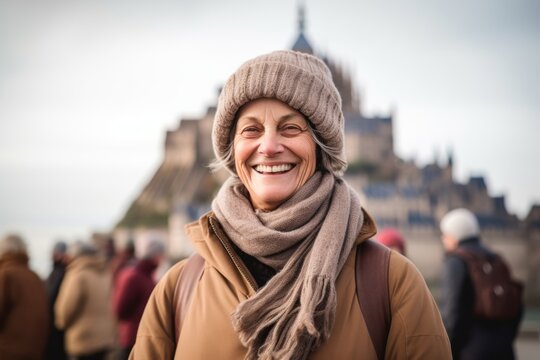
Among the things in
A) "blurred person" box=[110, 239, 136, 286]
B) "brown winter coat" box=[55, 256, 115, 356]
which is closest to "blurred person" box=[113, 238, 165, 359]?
"brown winter coat" box=[55, 256, 115, 356]

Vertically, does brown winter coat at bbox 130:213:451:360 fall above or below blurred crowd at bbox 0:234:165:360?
above

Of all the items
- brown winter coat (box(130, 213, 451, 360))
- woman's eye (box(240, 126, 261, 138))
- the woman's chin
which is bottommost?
brown winter coat (box(130, 213, 451, 360))

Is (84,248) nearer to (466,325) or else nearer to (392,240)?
(392,240)

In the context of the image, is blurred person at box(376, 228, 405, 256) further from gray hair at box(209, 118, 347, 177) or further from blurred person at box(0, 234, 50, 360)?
gray hair at box(209, 118, 347, 177)

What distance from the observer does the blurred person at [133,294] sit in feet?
15.5

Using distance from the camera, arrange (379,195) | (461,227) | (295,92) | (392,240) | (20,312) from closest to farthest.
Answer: (295,92) → (461,227) → (20,312) → (392,240) → (379,195)

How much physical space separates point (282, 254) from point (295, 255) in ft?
0.13

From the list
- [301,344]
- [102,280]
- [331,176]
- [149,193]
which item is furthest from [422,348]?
[149,193]

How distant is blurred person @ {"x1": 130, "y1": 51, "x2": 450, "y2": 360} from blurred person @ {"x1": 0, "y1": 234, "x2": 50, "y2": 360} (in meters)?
2.39

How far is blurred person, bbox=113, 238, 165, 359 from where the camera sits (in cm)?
472

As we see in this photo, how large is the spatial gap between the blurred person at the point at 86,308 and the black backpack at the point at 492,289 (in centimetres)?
306

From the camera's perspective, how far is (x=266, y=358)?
1405 millimetres

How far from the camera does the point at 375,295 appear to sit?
147 centimetres

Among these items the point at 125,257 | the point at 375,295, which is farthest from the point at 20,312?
the point at 375,295
